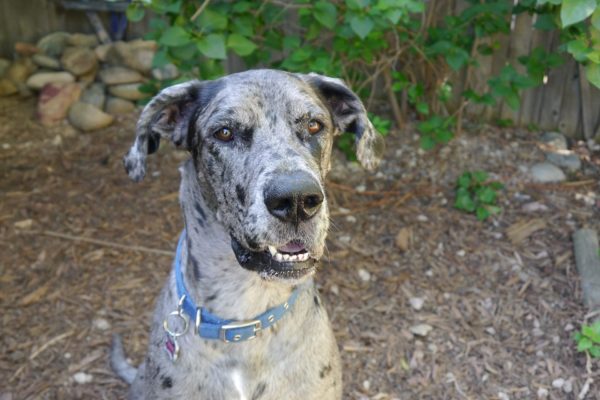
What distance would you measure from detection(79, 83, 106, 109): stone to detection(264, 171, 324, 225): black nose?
4.79 meters

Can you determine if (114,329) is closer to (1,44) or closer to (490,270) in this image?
(490,270)

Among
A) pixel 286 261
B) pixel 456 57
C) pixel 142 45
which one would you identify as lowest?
pixel 142 45

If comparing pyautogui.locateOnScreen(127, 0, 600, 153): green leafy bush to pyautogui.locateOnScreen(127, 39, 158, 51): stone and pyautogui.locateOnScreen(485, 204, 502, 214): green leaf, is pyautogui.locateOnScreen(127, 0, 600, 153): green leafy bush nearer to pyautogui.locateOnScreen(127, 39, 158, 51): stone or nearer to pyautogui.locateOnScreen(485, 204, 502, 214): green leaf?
pyautogui.locateOnScreen(485, 204, 502, 214): green leaf

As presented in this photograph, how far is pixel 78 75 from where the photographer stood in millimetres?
6801

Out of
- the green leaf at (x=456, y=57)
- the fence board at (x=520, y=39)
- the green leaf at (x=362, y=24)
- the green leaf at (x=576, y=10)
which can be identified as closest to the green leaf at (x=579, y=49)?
the green leaf at (x=576, y=10)

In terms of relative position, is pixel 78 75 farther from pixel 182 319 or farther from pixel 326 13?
pixel 182 319

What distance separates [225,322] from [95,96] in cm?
449

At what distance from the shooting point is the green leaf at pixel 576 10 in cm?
279

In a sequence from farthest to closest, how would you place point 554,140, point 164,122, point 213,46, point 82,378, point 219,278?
point 554,140 → point 82,378 → point 213,46 → point 164,122 → point 219,278

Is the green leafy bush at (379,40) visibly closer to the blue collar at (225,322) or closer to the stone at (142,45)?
the blue collar at (225,322)

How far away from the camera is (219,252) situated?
2.76m

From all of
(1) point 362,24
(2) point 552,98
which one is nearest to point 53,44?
(1) point 362,24

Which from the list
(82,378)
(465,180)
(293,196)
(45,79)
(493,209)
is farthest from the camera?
(45,79)

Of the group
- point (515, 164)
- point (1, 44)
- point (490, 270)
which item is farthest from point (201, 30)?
point (1, 44)
